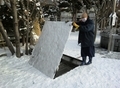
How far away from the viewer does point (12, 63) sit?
4.98m

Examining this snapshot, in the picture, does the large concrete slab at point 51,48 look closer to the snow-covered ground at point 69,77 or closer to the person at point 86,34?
the snow-covered ground at point 69,77

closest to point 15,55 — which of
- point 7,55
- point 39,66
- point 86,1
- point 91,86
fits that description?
point 7,55

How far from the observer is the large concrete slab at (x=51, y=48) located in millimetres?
3861

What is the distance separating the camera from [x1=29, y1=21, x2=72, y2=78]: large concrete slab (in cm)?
386

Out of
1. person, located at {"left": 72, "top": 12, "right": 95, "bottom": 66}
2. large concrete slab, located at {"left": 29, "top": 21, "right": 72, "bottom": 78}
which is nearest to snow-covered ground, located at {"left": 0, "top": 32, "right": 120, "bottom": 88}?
large concrete slab, located at {"left": 29, "top": 21, "right": 72, "bottom": 78}

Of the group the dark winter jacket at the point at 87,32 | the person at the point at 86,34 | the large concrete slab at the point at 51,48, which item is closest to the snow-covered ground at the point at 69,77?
the large concrete slab at the point at 51,48

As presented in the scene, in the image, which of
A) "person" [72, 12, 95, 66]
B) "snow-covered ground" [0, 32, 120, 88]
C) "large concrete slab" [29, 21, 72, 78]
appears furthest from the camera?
"person" [72, 12, 95, 66]

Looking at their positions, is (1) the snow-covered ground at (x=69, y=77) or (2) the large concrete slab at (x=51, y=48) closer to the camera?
(1) the snow-covered ground at (x=69, y=77)

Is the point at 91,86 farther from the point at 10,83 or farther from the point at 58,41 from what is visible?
the point at 10,83

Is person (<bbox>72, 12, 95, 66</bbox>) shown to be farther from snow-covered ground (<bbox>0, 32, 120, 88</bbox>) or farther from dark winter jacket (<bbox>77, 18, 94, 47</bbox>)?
snow-covered ground (<bbox>0, 32, 120, 88</bbox>)

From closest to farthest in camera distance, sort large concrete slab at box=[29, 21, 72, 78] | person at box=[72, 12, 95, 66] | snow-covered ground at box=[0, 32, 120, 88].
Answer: snow-covered ground at box=[0, 32, 120, 88] → large concrete slab at box=[29, 21, 72, 78] → person at box=[72, 12, 95, 66]

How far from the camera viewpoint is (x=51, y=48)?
4242 mm

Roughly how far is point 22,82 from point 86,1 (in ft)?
38.1

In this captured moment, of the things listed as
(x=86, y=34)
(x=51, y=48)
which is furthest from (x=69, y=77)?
(x=86, y=34)
